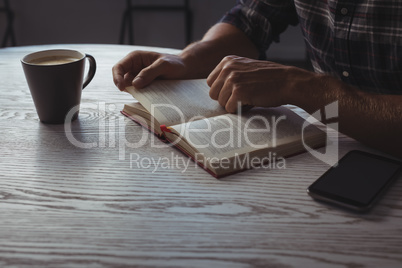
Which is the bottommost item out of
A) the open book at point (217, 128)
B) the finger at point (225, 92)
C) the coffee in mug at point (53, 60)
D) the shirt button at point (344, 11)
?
the open book at point (217, 128)

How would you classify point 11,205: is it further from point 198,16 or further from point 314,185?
point 198,16

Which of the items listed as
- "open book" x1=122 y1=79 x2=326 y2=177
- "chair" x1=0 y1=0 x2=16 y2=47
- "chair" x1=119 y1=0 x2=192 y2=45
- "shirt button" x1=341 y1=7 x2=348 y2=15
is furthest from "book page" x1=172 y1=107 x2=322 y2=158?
"chair" x1=0 y1=0 x2=16 y2=47

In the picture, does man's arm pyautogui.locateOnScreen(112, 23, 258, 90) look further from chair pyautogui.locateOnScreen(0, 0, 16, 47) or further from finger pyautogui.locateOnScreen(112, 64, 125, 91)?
chair pyautogui.locateOnScreen(0, 0, 16, 47)

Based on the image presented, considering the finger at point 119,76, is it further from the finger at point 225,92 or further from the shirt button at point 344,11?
the shirt button at point 344,11

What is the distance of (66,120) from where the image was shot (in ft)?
2.76

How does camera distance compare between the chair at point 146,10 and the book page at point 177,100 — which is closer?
the book page at point 177,100

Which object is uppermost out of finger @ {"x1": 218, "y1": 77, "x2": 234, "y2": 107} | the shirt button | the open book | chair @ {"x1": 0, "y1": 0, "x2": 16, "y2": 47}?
the shirt button

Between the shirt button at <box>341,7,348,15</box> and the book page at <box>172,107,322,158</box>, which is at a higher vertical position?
the shirt button at <box>341,7,348,15</box>

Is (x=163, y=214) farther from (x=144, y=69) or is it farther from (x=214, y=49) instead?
(x=214, y=49)

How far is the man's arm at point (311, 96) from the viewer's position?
29.4 inches

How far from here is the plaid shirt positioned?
3.02 feet

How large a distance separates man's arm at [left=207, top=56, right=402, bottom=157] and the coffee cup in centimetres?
27

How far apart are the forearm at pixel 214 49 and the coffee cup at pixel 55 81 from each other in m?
0.31

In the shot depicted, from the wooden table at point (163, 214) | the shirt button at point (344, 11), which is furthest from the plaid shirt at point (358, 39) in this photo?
the wooden table at point (163, 214)
